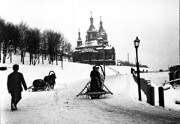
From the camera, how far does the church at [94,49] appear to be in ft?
417

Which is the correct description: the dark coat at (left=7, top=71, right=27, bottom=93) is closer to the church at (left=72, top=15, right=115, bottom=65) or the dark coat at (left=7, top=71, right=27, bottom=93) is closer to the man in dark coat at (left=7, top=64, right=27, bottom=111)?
the man in dark coat at (left=7, top=64, right=27, bottom=111)

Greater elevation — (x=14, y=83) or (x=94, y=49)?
(x=94, y=49)

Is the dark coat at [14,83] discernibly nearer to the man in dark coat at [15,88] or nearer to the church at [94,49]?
the man in dark coat at [15,88]

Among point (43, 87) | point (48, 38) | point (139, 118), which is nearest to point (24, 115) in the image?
point (139, 118)

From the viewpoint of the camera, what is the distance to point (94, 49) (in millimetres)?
134125

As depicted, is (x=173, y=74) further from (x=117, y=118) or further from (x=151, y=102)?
(x=117, y=118)

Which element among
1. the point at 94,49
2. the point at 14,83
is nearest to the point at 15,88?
the point at 14,83

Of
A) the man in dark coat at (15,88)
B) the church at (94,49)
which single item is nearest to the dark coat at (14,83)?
the man in dark coat at (15,88)

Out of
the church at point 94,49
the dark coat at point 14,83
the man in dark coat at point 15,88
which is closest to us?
the man in dark coat at point 15,88

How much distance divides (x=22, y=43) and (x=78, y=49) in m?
64.8

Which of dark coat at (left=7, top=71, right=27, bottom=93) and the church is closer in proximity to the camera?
dark coat at (left=7, top=71, right=27, bottom=93)

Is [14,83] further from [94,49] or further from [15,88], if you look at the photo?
[94,49]

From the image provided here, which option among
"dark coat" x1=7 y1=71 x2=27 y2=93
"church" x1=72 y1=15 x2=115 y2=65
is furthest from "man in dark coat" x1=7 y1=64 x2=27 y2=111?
"church" x1=72 y1=15 x2=115 y2=65

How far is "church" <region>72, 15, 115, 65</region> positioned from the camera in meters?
127
